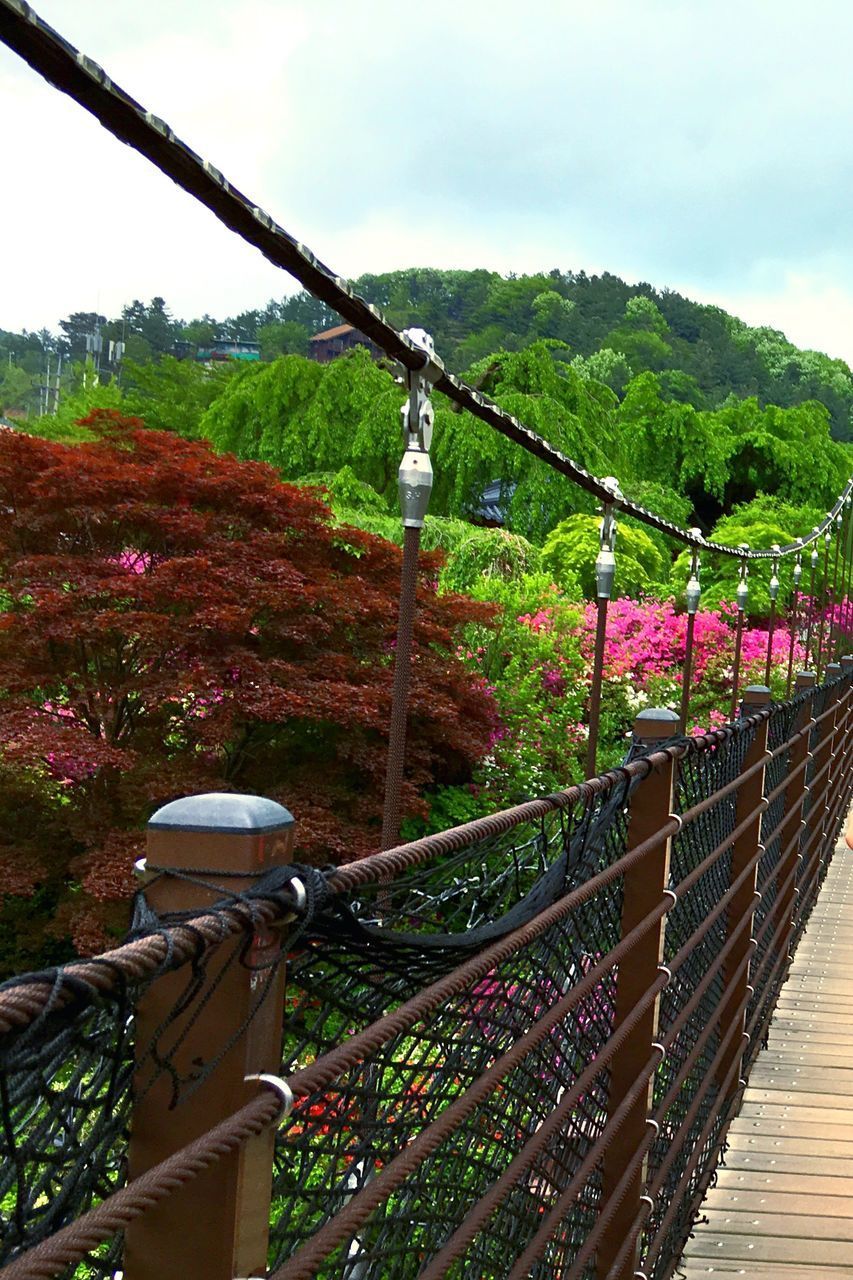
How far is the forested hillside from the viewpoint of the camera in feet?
117

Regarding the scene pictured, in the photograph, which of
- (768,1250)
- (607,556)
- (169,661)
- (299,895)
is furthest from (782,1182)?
(169,661)

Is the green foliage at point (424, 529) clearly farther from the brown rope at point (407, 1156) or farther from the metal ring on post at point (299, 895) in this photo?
the metal ring on post at point (299, 895)

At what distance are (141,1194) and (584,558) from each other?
496 inches

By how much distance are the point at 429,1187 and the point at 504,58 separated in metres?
7.58

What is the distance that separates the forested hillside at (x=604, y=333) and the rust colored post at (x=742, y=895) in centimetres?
2749

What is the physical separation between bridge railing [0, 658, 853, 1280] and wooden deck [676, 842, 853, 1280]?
194mm

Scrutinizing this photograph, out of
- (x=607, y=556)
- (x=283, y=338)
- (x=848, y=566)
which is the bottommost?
(x=607, y=556)

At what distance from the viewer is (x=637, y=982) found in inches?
65.2

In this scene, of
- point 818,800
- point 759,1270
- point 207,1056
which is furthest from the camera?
point 818,800

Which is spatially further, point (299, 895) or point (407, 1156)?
point (407, 1156)

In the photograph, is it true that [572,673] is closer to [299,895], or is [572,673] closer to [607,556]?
[607,556]

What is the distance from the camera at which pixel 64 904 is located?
609cm

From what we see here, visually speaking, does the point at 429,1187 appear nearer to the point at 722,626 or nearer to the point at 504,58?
the point at 504,58

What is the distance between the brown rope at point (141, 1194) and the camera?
484 mm
